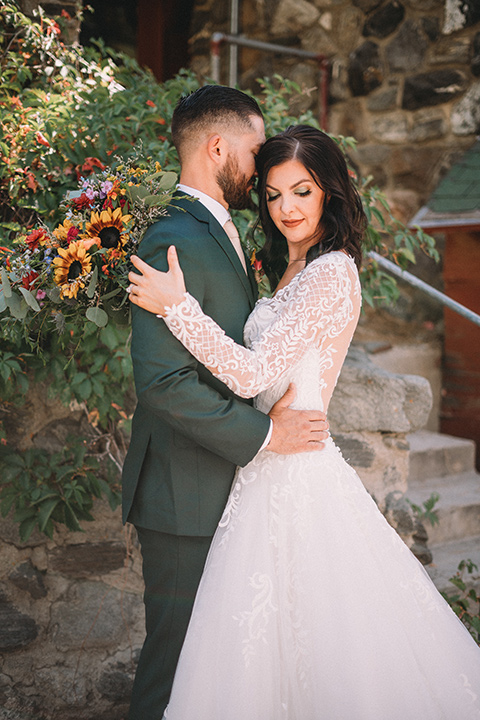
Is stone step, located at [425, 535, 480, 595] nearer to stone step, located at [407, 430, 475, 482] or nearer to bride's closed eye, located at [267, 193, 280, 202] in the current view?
stone step, located at [407, 430, 475, 482]

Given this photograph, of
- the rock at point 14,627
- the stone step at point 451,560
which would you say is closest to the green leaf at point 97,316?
the rock at point 14,627

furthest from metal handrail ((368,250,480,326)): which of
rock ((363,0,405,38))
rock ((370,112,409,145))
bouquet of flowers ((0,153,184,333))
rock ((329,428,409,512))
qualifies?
rock ((363,0,405,38))

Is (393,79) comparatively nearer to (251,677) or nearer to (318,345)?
(318,345)

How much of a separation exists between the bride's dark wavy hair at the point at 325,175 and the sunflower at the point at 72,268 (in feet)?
2.27

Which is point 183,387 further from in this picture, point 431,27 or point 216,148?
point 431,27

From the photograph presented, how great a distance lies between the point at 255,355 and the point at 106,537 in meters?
1.41

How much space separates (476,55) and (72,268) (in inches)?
174

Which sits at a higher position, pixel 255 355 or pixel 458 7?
pixel 458 7

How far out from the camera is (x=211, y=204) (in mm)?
1947

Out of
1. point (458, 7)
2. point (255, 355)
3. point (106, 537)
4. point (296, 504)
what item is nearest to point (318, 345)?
point (255, 355)

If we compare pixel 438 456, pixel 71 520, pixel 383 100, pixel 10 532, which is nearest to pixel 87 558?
pixel 71 520

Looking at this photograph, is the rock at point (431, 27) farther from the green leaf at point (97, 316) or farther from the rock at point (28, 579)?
the rock at point (28, 579)

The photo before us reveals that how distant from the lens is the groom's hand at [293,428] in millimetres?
1803

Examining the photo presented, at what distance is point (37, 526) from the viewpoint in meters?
2.68
